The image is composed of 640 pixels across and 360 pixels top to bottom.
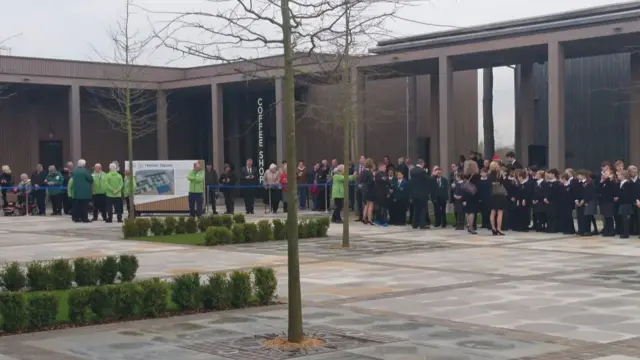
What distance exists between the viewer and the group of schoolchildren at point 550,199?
853 inches

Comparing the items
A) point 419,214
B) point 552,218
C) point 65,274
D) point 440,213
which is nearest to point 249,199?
point 419,214

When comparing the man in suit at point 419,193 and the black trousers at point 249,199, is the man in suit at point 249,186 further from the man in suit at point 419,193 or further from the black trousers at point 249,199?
the man in suit at point 419,193

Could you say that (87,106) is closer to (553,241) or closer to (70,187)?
(70,187)

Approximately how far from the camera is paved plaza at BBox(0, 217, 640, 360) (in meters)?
9.11

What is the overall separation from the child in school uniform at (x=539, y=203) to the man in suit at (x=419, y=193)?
2.91 metres

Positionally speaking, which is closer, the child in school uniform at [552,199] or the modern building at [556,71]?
the child in school uniform at [552,199]

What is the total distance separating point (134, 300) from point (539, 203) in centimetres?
1438

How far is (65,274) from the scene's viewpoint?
1325 cm

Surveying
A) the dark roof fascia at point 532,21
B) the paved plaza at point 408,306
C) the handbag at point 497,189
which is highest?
the dark roof fascia at point 532,21

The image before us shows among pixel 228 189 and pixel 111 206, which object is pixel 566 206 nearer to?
pixel 228 189

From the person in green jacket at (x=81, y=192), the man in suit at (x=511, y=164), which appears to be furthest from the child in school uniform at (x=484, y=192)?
the person in green jacket at (x=81, y=192)

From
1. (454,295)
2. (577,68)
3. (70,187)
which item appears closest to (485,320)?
(454,295)

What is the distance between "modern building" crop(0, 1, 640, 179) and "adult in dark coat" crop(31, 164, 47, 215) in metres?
5.72

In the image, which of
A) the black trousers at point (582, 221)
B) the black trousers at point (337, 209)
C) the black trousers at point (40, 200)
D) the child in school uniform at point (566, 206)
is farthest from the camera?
the black trousers at point (40, 200)
